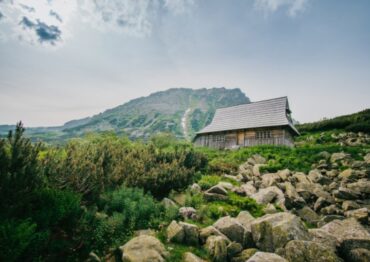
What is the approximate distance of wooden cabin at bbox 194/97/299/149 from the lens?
2561cm

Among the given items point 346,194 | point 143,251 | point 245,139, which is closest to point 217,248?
point 143,251

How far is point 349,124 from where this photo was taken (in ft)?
109

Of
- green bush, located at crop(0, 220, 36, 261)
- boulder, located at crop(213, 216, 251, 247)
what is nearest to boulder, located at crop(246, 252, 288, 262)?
boulder, located at crop(213, 216, 251, 247)

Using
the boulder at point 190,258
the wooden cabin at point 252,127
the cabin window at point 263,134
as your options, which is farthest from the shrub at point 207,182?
the cabin window at point 263,134

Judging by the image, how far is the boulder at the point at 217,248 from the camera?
16.5ft

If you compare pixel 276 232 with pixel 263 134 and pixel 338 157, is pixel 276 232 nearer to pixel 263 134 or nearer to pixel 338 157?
pixel 338 157

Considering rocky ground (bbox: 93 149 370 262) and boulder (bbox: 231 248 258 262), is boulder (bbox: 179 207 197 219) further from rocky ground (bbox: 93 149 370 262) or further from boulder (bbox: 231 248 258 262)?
boulder (bbox: 231 248 258 262)

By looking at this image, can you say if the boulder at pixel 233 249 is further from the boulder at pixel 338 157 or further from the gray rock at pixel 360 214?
the boulder at pixel 338 157

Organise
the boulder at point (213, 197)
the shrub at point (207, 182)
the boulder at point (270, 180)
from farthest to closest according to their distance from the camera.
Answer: the boulder at point (270, 180)
the shrub at point (207, 182)
the boulder at point (213, 197)

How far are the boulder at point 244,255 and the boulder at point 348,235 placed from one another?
6.59 feet

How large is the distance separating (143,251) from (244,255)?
2.30 metres

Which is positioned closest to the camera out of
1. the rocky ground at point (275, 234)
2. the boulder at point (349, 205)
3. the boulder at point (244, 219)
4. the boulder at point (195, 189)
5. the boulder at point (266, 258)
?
the boulder at point (266, 258)

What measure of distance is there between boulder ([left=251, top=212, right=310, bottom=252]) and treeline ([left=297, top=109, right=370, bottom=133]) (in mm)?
31497

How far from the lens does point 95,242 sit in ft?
15.5
